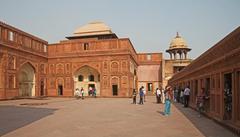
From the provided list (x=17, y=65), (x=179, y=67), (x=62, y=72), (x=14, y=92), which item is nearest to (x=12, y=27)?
(x=17, y=65)

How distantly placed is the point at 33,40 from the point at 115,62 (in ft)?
38.0

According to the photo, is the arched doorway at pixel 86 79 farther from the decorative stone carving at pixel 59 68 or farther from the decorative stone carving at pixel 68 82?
the decorative stone carving at pixel 59 68

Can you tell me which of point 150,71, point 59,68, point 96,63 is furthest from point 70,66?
point 150,71

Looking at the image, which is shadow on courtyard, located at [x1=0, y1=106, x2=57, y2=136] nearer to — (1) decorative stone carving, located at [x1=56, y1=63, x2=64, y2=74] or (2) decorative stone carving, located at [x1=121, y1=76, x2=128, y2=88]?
(2) decorative stone carving, located at [x1=121, y1=76, x2=128, y2=88]

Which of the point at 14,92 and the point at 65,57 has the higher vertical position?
the point at 65,57

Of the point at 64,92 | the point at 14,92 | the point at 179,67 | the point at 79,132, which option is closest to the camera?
the point at 79,132

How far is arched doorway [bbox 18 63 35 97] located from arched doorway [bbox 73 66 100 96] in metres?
5.87

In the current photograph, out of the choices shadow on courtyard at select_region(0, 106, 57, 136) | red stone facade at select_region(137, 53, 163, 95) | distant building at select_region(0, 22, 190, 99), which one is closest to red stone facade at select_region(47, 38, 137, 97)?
distant building at select_region(0, 22, 190, 99)

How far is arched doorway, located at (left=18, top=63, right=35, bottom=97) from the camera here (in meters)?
32.7

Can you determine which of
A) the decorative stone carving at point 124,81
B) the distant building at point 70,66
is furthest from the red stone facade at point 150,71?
the decorative stone carving at point 124,81

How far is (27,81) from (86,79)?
325 inches

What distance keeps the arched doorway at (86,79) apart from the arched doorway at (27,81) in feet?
19.3

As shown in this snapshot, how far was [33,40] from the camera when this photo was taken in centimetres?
3431

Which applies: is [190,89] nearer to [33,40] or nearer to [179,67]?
[33,40]
